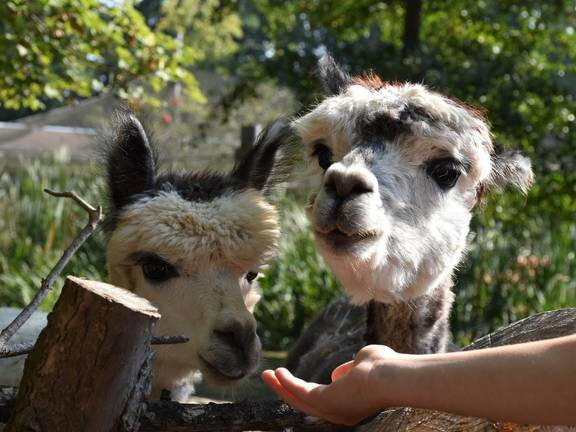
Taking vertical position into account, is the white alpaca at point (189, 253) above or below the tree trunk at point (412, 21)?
below

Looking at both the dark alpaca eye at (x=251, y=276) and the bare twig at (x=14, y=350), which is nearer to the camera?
the bare twig at (x=14, y=350)

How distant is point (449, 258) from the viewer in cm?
351

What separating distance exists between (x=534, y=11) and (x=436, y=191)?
7638 mm

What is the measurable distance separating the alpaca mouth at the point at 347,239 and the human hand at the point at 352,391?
99cm

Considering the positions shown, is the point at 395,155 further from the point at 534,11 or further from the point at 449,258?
the point at 534,11

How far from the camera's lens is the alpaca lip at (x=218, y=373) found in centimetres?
324

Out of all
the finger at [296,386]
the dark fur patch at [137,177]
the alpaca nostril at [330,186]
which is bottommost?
the dark fur patch at [137,177]

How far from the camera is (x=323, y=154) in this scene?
3689mm

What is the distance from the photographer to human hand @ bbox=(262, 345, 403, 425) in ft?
5.94

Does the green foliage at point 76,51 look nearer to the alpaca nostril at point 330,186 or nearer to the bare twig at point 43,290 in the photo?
the bare twig at point 43,290

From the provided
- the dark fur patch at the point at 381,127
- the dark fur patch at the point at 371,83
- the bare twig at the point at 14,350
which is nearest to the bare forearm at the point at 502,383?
the bare twig at the point at 14,350

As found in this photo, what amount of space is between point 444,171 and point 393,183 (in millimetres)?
336

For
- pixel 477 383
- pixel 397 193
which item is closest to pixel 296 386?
pixel 477 383

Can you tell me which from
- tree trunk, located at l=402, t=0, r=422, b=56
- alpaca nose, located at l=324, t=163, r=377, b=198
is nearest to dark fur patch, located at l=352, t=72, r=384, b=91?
alpaca nose, located at l=324, t=163, r=377, b=198
